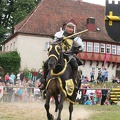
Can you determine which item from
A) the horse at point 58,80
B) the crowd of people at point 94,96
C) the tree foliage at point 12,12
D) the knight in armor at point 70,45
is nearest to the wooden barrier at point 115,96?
the crowd of people at point 94,96

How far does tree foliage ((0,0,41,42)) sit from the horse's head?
41.6 m

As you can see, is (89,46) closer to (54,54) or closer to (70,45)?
(70,45)

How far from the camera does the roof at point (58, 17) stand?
46.2 metres

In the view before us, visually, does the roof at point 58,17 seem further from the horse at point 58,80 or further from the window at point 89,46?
the horse at point 58,80

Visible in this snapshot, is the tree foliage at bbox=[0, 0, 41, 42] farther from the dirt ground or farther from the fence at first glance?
the dirt ground

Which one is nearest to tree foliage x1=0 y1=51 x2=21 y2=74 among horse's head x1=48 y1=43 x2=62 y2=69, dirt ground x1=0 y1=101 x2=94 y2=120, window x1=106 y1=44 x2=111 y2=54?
window x1=106 y1=44 x2=111 y2=54

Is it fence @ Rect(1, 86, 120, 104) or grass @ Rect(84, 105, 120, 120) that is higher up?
fence @ Rect(1, 86, 120, 104)

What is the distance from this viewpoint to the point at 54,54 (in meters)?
8.52

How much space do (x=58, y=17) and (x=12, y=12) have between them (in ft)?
27.0

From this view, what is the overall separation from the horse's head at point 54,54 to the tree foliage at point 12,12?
41.6m

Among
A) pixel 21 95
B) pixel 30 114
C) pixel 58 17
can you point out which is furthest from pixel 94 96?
pixel 58 17

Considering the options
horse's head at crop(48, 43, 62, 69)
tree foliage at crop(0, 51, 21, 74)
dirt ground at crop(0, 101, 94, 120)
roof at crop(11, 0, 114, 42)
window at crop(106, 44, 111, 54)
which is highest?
roof at crop(11, 0, 114, 42)

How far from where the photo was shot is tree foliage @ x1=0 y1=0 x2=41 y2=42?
1982 inches

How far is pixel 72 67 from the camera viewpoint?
9773 mm
